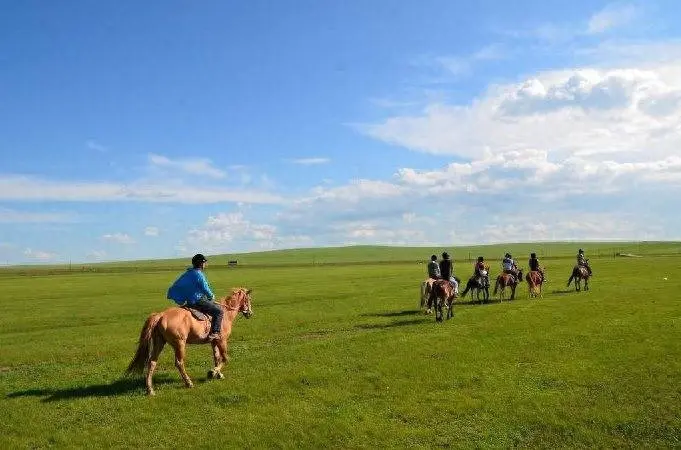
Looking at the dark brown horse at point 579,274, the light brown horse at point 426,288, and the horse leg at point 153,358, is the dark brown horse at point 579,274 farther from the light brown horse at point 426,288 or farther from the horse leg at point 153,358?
the horse leg at point 153,358

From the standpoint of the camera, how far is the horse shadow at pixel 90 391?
13264 millimetres

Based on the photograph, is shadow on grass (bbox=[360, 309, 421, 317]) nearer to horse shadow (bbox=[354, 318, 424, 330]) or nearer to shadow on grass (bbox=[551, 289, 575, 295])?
horse shadow (bbox=[354, 318, 424, 330])

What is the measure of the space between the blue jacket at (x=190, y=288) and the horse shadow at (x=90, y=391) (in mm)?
2344

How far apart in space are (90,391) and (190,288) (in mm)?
3606

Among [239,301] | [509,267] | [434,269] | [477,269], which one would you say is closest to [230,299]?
[239,301]

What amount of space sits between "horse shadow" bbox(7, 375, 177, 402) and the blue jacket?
2344 mm

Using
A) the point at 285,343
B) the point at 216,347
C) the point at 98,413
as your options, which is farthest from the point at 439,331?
the point at 98,413

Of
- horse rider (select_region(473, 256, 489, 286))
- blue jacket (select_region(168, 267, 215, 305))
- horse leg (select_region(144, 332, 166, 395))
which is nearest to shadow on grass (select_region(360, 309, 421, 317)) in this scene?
horse rider (select_region(473, 256, 489, 286))

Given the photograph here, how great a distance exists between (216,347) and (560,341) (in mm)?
11155

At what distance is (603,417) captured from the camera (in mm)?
10992

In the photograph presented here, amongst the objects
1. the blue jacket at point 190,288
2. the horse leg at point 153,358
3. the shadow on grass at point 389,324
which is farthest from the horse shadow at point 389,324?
the horse leg at point 153,358

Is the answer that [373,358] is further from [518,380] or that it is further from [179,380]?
[179,380]

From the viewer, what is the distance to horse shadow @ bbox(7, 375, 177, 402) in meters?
13.3

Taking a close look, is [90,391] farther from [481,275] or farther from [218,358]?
[481,275]
